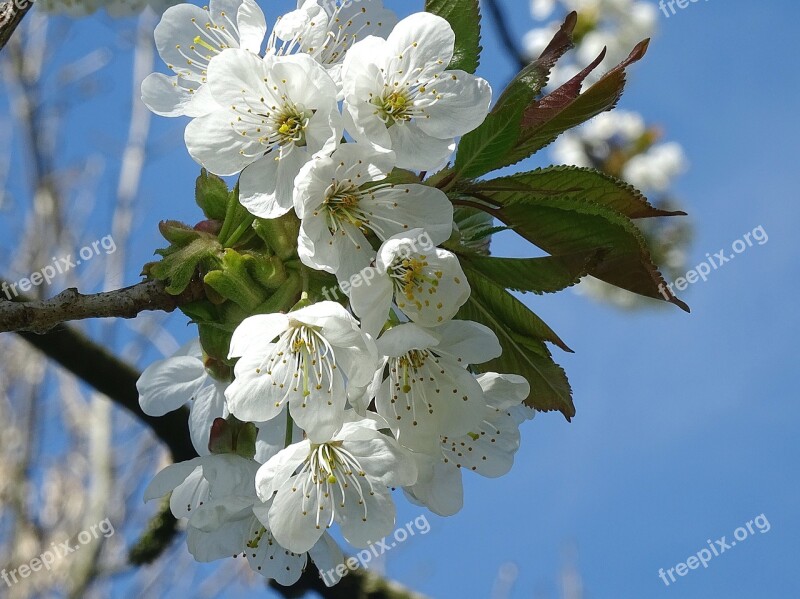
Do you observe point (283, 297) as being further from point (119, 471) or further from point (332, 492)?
point (119, 471)

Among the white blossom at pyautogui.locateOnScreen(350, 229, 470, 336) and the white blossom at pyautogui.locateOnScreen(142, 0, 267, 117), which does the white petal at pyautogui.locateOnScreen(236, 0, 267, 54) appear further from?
the white blossom at pyautogui.locateOnScreen(350, 229, 470, 336)

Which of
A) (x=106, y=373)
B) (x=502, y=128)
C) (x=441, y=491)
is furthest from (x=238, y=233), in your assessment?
(x=106, y=373)

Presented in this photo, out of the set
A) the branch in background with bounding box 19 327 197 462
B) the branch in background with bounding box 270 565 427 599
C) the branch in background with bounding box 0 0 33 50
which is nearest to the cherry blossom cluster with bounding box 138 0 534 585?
the branch in background with bounding box 0 0 33 50

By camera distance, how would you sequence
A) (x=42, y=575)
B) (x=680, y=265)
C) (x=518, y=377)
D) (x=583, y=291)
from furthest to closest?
(x=583, y=291) < (x=42, y=575) < (x=680, y=265) < (x=518, y=377)

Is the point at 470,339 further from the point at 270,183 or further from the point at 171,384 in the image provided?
the point at 171,384

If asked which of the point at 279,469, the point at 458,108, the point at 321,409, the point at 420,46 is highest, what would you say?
the point at 420,46

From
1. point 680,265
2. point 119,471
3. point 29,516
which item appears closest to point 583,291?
point 680,265
